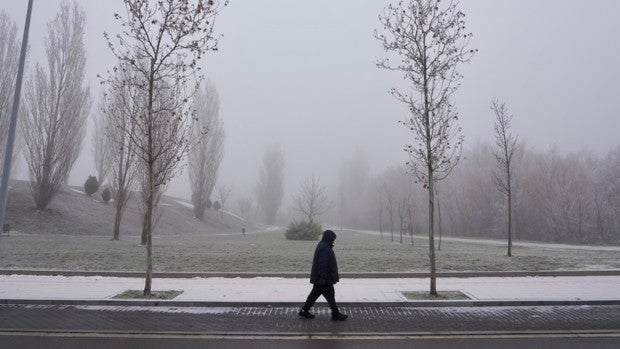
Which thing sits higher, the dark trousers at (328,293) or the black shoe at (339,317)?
the dark trousers at (328,293)

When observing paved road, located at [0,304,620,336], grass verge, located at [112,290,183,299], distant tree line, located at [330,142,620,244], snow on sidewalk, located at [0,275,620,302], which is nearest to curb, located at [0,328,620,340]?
paved road, located at [0,304,620,336]

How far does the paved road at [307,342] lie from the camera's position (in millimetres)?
6180

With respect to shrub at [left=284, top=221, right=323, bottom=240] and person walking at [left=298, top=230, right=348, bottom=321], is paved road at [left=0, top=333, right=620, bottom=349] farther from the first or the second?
shrub at [left=284, top=221, right=323, bottom=240]

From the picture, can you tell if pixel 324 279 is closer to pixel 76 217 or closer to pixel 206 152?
pixel 76 217

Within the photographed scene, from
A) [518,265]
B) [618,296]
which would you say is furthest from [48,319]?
[518,265]

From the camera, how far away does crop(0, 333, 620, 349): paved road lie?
618 centimetres

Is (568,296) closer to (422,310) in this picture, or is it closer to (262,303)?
(422,310)

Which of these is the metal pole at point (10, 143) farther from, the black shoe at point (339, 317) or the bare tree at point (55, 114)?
the bare tree at point (55, 114)

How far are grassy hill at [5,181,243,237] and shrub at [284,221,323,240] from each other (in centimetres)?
949

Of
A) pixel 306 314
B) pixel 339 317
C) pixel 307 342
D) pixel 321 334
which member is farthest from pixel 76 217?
pixel 307 342

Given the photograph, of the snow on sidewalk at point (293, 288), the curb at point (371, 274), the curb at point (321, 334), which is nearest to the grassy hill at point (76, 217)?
the curb at point (371, 274)

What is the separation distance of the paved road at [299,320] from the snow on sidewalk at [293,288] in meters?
0.68

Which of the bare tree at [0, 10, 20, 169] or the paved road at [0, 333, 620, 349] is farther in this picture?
the bare tree at [0, 10, 20, 169]

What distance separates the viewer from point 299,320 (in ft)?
25.9
